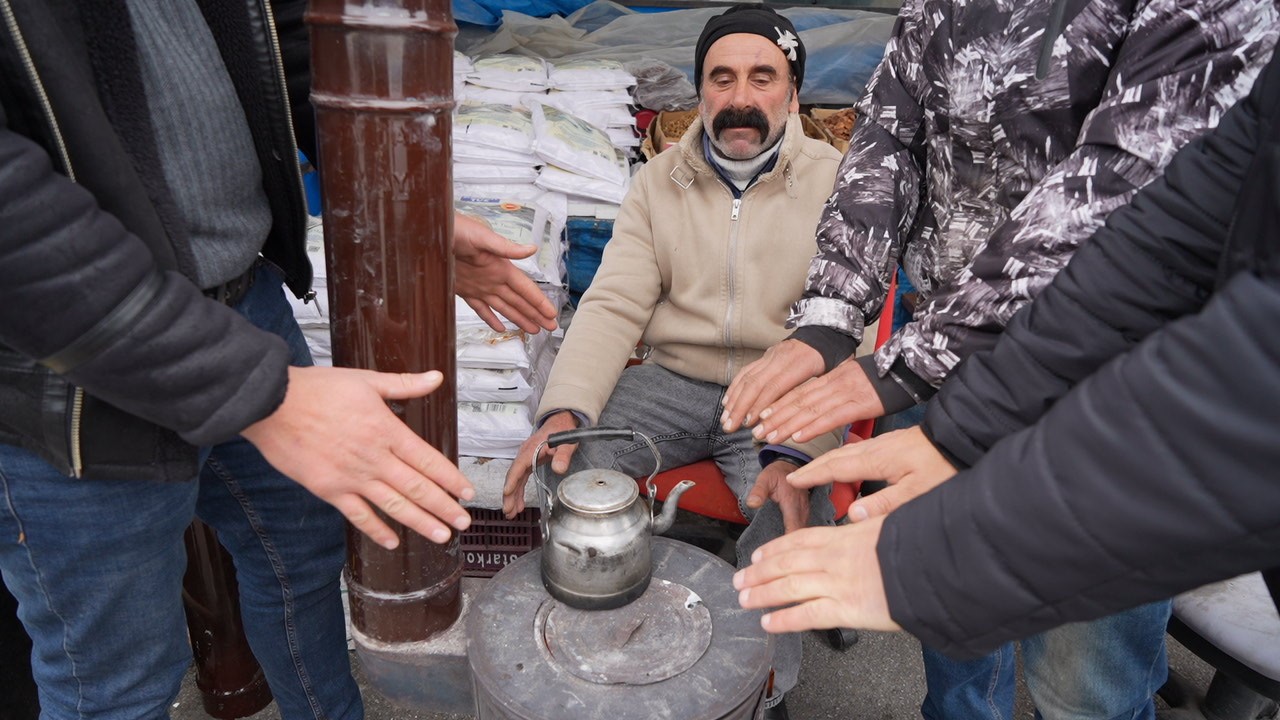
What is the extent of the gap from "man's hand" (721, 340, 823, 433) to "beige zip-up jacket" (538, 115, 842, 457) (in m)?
0.80

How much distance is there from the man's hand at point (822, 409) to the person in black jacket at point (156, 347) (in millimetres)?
608

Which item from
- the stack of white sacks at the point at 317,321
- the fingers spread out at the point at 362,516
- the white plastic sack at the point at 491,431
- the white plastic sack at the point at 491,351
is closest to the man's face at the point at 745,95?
the white plastic sack at the point at 491,351

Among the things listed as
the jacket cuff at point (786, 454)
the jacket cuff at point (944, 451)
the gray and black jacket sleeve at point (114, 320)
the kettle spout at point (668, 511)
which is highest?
the gray and black jacket sleeve at point (114, 320)

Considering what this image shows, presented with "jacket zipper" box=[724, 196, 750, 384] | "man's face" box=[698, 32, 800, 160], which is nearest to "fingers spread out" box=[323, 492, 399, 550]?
"jacket zipper" box=[724, 196, 750, 384]

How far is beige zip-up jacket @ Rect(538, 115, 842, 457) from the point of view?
269 cm

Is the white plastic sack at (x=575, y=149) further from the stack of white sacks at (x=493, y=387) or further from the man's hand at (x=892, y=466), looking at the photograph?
the man's hand at (x=892, y=466)

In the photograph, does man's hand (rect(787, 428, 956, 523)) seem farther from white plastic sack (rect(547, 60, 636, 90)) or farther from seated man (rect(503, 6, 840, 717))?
white plastic sack (rect(547, 60, 636, 90))

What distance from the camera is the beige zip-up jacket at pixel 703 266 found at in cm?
269

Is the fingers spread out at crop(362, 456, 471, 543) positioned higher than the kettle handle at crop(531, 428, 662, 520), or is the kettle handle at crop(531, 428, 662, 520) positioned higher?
the fingers spread out at crop(362, 456, 471, 543)

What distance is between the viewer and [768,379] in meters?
1.80

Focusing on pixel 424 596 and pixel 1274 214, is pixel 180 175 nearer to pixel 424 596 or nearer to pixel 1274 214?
pixel 424 596

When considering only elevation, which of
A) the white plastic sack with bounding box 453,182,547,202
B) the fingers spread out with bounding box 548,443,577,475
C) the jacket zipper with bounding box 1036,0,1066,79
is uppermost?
the jacket zipper with bounding box 1036,0,1066,79

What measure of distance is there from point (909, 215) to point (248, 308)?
1538 mm

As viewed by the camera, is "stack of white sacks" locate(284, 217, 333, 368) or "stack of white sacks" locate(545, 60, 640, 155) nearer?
"stack of white sacks" locate(284, 217, 333, 368)
